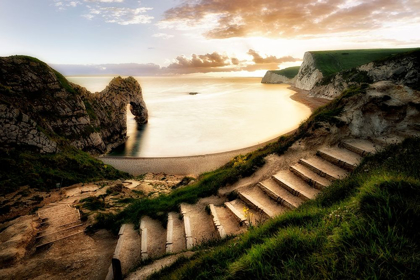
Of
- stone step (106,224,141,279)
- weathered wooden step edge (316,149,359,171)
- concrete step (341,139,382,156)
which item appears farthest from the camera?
concrete step (341,139,382,156)

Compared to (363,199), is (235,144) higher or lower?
lower

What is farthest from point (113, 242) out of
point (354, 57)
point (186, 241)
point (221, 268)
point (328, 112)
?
point (354, 57)

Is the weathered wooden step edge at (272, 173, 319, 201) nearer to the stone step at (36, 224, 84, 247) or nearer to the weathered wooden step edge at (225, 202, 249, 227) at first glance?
the weathered wooden step edge at (225, 202, 249, 227)

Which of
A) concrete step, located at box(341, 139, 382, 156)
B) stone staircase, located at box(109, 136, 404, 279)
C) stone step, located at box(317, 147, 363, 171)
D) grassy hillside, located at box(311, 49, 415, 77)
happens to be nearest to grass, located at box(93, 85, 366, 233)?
stone staircase, located at box(109, 136, 404, 279)

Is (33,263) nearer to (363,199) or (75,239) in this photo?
(75,239)

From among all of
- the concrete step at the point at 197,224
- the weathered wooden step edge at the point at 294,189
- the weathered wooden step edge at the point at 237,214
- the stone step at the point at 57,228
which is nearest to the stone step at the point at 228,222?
the weathered wooden step edge at the point at 237,214

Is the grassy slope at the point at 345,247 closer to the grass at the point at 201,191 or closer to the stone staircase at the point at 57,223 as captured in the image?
the grass at the point at 201,191
